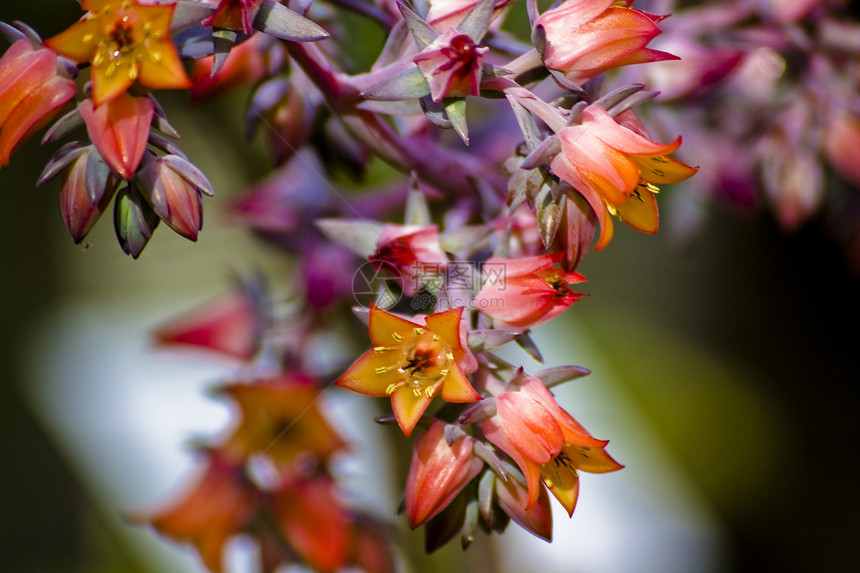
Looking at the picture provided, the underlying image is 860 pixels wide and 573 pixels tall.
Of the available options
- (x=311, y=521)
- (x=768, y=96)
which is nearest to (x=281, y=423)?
(x=311, y=521)

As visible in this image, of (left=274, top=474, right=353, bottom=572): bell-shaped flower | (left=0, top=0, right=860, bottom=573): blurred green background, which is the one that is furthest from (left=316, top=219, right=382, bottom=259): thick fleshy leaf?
(left=0, top=0, right=860, bottom=573): blurred green background

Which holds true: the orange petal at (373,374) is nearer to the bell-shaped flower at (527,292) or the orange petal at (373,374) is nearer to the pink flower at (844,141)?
the bell-shaped flower at (527,292)

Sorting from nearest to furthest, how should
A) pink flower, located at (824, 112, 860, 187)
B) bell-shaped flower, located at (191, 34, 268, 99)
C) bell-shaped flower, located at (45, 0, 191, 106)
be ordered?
bell-shaped flower, located at (45, 0, 191, 106) → bell-shaped flower, located at (191, 34, 268, 99) → pink flower, located at (824, 112, 860, 187)

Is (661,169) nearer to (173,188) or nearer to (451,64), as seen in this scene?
(451,64)

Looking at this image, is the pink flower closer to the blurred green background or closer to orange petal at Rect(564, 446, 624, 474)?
the blurred green background

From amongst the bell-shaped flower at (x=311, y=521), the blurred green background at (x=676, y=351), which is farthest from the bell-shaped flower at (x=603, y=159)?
the blurred green background at (x=676, y=351)

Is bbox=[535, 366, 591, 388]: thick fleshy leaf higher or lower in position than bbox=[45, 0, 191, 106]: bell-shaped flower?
lower
